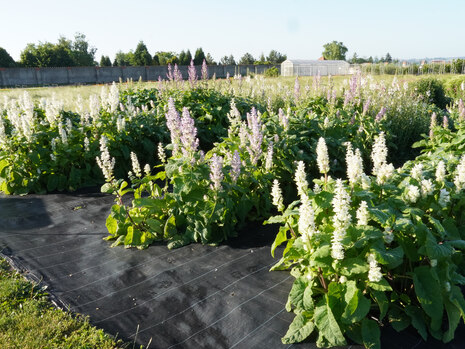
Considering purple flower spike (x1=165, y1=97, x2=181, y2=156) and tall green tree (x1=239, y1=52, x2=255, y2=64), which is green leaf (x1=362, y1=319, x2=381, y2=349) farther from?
tall green tree (x1=239, y1=52, x2=255, y2=64)

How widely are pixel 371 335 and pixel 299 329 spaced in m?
0.47

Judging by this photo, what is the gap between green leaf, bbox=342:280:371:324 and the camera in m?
2.22

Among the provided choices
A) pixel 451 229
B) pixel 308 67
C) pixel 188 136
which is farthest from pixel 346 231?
pixel 308 67

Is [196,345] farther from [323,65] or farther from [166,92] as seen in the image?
[323,65]

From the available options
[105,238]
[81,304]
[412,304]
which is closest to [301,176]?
[412,304]

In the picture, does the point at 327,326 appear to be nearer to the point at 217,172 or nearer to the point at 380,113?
the point at 217,172

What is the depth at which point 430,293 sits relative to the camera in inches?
95.2

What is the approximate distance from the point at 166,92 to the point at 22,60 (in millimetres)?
46955

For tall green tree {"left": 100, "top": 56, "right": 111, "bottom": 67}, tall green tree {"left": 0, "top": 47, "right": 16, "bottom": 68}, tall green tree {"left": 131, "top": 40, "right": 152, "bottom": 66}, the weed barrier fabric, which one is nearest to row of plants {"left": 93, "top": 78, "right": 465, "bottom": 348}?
the weed barrier fabric

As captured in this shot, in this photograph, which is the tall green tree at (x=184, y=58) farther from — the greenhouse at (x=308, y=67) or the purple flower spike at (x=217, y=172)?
the purple flower spike at (x=217, y=172)

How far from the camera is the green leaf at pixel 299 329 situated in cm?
245

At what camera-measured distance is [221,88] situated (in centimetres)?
1023

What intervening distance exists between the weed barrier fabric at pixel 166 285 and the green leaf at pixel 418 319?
8cm

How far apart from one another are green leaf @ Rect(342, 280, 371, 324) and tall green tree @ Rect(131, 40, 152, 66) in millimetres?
49702
